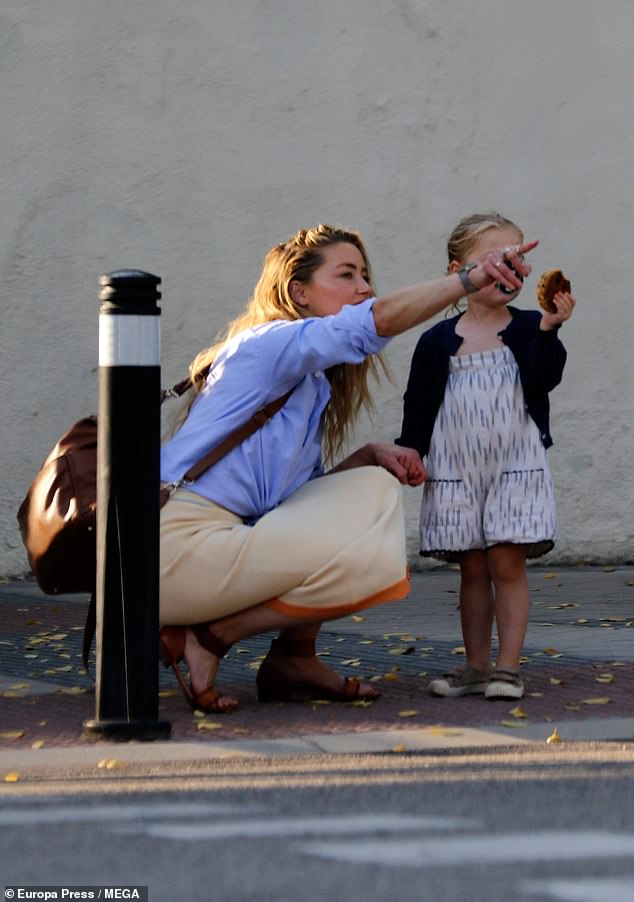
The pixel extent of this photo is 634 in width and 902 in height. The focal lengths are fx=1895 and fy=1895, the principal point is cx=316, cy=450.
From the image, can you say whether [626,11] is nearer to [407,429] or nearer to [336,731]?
[407,429]

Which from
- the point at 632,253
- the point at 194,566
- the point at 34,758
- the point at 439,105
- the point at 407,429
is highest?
the point at 439,105

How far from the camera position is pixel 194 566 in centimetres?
541

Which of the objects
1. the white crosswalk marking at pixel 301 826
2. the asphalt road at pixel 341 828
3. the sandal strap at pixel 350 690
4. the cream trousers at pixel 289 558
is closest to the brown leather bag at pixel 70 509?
the cream trousers at pixel 289 558

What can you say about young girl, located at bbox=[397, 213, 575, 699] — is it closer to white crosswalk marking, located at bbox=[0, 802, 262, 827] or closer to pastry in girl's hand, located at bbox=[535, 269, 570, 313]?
pastry in girl's hand, located at bbox=[535, 269, 570, 313]

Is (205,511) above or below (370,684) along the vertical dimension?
above

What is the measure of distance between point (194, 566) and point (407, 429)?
0.89 m

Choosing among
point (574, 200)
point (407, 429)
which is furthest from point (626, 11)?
point (407, 429)

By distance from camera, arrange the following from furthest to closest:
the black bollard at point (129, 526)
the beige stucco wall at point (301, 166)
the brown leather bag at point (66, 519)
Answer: the beige stucco wall at point (301, 166)
the brown leather bag at point (66, 519)
the black bollard at point (129, 526)

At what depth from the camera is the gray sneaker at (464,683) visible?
5.70 m

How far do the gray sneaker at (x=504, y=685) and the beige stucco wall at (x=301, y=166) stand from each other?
454 centimetres

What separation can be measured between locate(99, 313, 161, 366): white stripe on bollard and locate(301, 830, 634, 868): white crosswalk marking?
A: 1.80 metres

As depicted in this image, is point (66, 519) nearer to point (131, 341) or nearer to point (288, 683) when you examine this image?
point (131, 341)

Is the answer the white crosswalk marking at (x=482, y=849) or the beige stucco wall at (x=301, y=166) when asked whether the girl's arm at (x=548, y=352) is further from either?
the beige stucco wall at (x=301, y=166)

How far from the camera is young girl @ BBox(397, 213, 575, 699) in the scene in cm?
568
